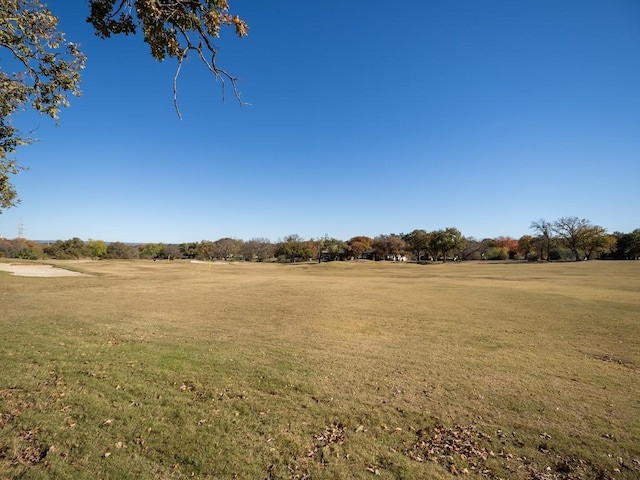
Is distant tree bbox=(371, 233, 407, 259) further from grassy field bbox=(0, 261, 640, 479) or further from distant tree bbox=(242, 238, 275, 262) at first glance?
grassy field bbox=(0, 261, 640, 479)

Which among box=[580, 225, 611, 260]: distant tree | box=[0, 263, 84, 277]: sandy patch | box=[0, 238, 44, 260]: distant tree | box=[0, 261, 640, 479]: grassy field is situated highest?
box=[580, 225, 611, 260]: distant tree

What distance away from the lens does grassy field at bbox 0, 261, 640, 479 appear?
5070 mm

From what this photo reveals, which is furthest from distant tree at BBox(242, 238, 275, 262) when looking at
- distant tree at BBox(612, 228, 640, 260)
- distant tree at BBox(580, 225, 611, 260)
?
distant tree at BBox(612, 228, 640, 260)

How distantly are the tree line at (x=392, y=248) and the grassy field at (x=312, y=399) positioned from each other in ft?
266

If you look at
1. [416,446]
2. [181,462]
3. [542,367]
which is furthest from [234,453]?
[542,367]

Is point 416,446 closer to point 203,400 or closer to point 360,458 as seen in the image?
point 360,458

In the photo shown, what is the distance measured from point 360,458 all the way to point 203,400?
11.6 ft

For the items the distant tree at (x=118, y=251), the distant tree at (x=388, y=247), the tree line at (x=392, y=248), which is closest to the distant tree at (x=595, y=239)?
the tree line at (x=392, y=248)

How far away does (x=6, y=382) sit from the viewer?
706 cm

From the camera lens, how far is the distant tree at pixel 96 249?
9569 cm

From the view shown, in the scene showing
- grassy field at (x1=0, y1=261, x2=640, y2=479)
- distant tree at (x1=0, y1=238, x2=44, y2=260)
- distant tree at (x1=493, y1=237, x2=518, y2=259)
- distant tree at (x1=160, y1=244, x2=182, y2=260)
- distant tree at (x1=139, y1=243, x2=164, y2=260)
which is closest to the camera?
grassy field at (x1=0, y1=261, x2=640, y2=479)

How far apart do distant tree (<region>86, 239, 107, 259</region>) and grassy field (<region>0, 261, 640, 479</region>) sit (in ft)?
319

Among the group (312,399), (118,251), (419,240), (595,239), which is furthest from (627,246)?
(118,251)

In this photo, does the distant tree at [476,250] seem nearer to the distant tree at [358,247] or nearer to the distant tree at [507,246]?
the distant tree at [507,246]
